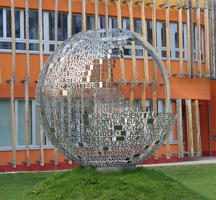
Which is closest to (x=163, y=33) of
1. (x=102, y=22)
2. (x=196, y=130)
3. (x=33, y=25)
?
(x=102, y=22)

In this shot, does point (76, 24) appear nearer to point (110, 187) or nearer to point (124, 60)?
point (124, 60)

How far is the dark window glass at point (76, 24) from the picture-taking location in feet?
68.7

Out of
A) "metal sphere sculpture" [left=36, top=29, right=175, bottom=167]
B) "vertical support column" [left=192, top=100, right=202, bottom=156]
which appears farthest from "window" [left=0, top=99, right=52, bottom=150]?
"metal sphere sculpture" [left=36, top=29, right=175, bottom=167]

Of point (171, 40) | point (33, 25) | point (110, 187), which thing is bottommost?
point (110, 187)

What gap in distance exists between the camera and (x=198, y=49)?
23.0m

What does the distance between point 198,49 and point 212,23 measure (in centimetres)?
228

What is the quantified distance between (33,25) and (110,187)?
11.9 metres

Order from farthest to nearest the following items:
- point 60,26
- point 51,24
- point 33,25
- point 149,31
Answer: point 149,31 → point 60,26 → point 51,24 → point 33,25

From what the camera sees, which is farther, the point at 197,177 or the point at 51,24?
the point at 51,24

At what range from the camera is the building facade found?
63.3 feet

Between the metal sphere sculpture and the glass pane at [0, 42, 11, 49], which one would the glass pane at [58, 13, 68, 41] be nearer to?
the glass pane at [0, 42, 11, 49]

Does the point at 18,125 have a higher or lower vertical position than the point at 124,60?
lower

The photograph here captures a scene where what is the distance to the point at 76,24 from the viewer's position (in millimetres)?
21031

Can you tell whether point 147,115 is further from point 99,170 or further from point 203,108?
point 203,108
